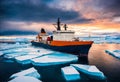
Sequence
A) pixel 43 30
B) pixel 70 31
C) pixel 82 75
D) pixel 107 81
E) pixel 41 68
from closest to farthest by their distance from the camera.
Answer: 1. pixel 107 81
2. pixel 82 75
3. pixel 41 68
4. pixel 70 31
5. pixel 43 30

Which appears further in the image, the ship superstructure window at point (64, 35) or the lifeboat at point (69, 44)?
the ship superstructure window at point (64, 35)

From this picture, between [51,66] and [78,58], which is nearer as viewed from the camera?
[51,66]

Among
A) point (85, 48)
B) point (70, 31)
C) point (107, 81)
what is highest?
point (70, 31)

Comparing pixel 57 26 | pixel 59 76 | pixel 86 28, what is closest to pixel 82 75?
pixel 59 76

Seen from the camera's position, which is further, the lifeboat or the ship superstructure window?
the ship superstructure window

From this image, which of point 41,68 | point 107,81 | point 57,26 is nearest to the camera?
point 107,81

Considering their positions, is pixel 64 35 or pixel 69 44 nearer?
pixel 69 44

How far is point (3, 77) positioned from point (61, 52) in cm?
306

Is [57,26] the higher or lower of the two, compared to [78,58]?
higher

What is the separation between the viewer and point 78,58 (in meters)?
6.65

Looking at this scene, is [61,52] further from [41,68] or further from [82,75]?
[82,75]

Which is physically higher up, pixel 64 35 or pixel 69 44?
pixel 64 35

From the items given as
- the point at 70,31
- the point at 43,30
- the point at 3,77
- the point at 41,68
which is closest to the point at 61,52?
the point at 70,31

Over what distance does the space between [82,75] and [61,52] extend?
8.99ft
